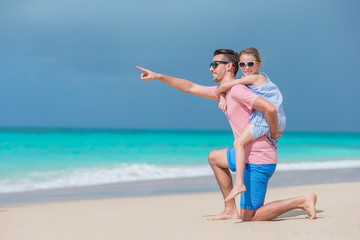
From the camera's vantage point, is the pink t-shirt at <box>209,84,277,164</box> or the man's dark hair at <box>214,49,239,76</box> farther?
the man's dark hair at <box>214,49,239,76</box>

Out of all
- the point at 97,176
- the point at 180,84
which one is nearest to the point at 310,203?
the point at 180,84

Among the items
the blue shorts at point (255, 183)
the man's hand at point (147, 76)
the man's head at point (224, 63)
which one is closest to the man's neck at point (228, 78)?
the man's head at point (224, 63)

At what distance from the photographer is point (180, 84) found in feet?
13.4

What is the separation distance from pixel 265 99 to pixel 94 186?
5239 millimetres

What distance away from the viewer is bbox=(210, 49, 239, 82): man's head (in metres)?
3.84

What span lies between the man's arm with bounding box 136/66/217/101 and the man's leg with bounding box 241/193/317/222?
1109 millimetres

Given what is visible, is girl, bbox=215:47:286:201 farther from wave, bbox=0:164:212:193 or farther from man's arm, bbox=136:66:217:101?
wave, bbox=0:164:212:193

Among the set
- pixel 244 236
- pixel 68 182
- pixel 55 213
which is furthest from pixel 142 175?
pixel 244 236

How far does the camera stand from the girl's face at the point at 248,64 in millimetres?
3594

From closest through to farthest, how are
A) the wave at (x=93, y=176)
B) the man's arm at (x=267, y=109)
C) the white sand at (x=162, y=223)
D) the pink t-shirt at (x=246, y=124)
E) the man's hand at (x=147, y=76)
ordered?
the white sand at (x=162, y=223) → the man's arm at (x=267, y=109) → the pink t-shirt at (x=246, y=124) → the man's hand at (x=147, y=76) → the wave at (x=93, y=176)

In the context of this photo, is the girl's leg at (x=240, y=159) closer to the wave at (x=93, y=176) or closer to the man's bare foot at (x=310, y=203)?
the man's bare foot at (x=310, y=203)

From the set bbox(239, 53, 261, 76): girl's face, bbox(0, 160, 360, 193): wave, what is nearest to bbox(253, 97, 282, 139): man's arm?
bbox(239, 53, 261, 76): girl's face

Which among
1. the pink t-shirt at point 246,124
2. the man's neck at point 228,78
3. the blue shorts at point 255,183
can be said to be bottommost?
the blue shorts at point 255,183

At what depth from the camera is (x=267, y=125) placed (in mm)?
3502
